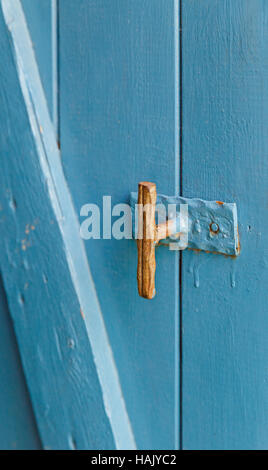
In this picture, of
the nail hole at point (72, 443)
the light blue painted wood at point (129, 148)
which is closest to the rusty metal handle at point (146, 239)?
the light blue painted wood at point (129, 148)

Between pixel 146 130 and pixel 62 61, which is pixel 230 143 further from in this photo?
pixel 62 61

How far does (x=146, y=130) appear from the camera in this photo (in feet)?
2.23

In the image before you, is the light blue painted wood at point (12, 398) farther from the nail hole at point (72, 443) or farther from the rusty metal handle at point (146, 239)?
the rusty metal handle at point (146, 239)

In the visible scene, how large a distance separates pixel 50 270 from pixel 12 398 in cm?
28

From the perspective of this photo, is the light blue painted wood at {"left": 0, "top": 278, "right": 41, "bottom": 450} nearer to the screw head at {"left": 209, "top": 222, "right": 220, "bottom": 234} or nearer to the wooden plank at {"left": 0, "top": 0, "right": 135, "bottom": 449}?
the wooden plank at {"left": 0, "top": 0, "right": 135, "bottom": 449}

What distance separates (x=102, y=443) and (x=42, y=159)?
0.41 meters

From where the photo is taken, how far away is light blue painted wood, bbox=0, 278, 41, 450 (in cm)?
88

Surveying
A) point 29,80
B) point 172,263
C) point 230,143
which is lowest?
point 172,263

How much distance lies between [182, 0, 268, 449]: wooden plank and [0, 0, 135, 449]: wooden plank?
141 millimetres

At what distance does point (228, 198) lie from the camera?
619mm

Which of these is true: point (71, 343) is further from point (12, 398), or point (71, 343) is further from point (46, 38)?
point (46, 38)

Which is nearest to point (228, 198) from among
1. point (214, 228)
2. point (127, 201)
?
point (214, 228)

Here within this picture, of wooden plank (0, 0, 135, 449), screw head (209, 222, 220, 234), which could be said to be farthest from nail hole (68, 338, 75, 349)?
screw head (209, 222, 220, 234)

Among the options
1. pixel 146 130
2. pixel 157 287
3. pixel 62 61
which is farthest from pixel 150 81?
pixel 157 287
